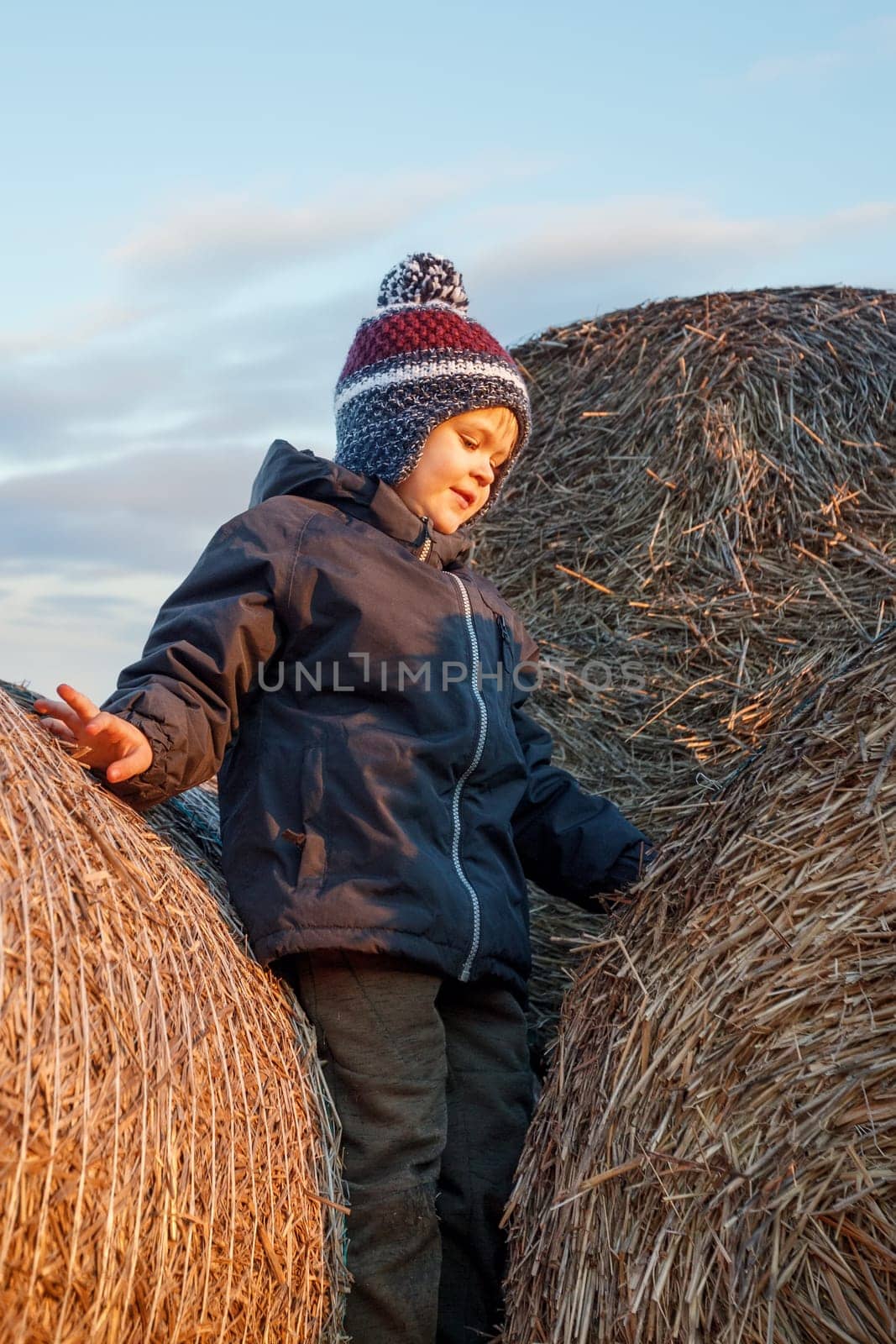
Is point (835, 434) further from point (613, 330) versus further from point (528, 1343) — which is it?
point (528, 1343)

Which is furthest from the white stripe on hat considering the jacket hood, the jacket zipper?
the jacket zipper

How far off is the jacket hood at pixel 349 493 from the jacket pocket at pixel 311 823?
0.51m

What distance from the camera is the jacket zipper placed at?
7.20ft

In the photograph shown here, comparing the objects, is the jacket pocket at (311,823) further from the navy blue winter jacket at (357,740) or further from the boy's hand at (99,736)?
the boy's hand at (99,736)

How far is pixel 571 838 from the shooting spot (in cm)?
254

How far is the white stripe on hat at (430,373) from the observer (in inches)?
104

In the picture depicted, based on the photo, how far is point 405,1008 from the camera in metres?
2.10

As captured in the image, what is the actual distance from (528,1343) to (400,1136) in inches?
12.9

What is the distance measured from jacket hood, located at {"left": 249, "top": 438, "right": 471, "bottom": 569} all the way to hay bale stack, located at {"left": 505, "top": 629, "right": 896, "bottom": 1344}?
0.79 metres

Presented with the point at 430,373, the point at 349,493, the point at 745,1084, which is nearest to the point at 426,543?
the point at 349,493

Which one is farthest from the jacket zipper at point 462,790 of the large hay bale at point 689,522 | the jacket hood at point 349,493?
the large hay bale at point 689,522

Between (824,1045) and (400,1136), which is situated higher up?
(824,1045)

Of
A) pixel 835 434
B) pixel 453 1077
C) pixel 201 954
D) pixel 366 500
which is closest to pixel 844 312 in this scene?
pixel 835 434

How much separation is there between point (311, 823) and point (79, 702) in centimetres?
46
